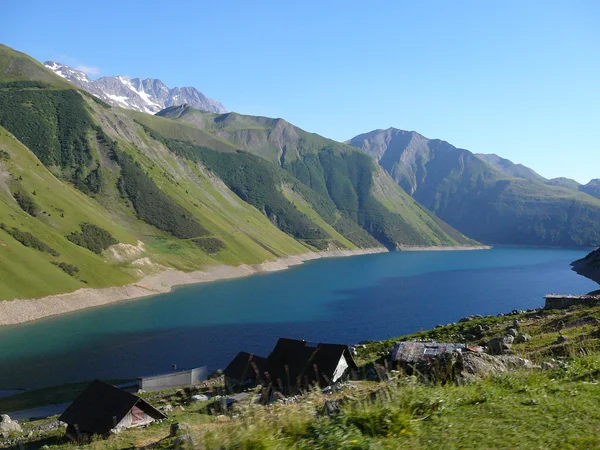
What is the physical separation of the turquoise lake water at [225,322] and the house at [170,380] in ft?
32.3

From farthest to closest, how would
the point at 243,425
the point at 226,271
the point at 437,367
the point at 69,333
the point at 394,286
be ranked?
the point at 226,271
the point at 394,286
the point at 69,333
the point at 437,367
the point at 243,425

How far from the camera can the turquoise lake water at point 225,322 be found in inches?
2884

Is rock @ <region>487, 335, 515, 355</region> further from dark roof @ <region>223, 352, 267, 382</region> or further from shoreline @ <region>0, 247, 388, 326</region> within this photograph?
shoreline @ <region>0, 247, 388, 326</region>

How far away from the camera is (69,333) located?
92.3 metres

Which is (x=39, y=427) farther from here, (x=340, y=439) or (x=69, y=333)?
(x=69, y=333)

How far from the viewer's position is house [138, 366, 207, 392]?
56.2 m

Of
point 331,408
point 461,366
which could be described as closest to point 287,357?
point 461,366

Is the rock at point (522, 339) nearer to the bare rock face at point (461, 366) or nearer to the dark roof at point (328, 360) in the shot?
the dark roof at point (328, 360)

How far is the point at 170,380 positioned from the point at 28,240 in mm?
97851

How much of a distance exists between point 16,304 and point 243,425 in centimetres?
11567

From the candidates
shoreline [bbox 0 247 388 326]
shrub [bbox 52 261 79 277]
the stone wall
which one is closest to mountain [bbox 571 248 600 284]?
the stone wall

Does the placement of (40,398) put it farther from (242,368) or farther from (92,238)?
(92,238)

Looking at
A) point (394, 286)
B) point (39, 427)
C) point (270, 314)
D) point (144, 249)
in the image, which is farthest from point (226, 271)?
point (39, 427)

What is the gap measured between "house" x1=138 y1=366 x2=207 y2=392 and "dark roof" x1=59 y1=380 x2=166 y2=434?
1680 cm
